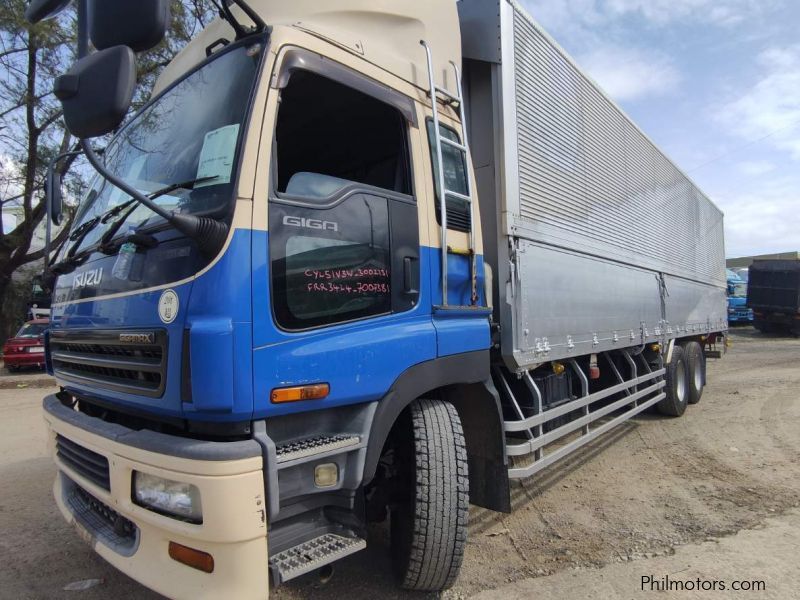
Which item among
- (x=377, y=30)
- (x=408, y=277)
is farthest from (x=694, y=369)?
(x=377, y=30)

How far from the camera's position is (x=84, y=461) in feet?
8.54

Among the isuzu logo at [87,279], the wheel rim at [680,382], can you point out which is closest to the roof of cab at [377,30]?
the isuzu logo at [87,279]

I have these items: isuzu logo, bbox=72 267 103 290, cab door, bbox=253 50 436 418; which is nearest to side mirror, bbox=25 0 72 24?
cab door, bbox=253 50 436 418

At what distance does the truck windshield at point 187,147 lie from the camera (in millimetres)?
2305

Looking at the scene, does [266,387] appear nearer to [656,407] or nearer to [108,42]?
[108,42]

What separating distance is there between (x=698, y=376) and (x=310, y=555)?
8.17m

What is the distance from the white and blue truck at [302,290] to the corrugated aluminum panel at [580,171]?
47 mm

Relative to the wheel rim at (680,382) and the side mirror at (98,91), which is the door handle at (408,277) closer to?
the side mirror at (98,91)

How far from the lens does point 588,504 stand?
4367mm

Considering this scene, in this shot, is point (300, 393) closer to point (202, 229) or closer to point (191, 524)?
point (191, 524)

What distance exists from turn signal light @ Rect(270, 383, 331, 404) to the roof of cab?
65.4 inches

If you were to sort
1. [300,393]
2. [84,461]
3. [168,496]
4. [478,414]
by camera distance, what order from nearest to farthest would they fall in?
[168,496] < [300,393] < [84,461] < [478,414]

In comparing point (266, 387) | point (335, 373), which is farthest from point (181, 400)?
point (335, 373)

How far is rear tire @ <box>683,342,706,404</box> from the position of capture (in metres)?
8.30
